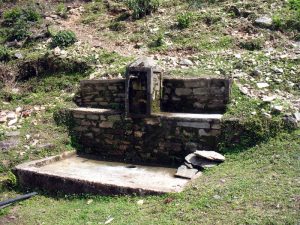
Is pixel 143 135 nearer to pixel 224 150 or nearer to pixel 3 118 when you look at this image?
pixel 224 150

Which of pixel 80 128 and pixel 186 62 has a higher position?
pixel 186 62

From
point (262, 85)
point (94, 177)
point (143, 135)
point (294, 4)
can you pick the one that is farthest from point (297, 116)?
point (294, 4)

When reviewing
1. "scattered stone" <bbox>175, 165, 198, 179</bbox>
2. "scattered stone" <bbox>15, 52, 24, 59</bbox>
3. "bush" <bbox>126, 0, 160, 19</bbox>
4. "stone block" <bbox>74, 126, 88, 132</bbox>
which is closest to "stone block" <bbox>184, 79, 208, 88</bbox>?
"scattered stone" <bbox>175, 165, 198, 179</bbox>

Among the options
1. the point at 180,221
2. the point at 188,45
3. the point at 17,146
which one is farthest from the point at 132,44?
the point at 180,221

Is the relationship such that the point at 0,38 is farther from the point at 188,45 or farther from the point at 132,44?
the point at 188,45

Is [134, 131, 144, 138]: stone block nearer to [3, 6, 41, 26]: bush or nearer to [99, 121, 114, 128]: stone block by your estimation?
[99, 121, 114, 128]: stone block

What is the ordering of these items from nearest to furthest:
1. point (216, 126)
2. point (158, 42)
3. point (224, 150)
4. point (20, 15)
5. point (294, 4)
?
point (224, 150), point (216, 126), point (158, 42), point (294, 4), point (20, 15)

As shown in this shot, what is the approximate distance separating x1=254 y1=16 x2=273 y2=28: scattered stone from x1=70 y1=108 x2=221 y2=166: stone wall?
12.1 feet

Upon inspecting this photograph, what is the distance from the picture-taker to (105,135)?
7164 millimetres

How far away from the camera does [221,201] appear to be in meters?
4.54

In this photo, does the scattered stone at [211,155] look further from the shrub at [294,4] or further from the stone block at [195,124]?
the shrub at [294,4]

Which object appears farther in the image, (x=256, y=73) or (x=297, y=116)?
(x=256, y=73)

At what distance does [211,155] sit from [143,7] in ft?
19.4

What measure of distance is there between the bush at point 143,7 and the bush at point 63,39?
185cm
